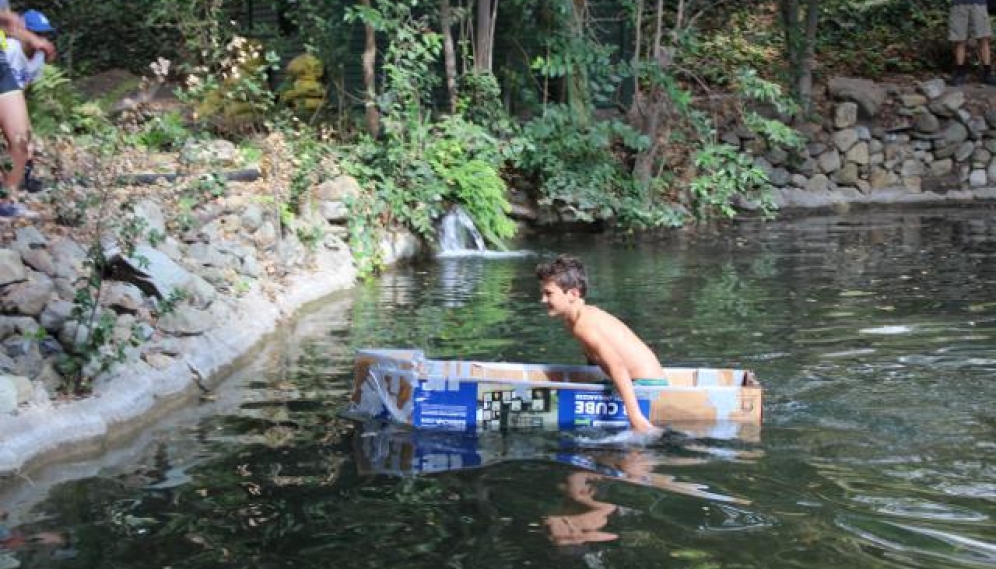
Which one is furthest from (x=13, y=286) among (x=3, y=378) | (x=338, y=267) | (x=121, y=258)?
(x=338, y=267)

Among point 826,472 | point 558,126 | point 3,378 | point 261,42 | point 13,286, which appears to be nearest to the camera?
point 826,472

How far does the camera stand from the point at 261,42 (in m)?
20.8

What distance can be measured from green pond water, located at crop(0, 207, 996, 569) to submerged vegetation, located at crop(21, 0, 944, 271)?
4.60m

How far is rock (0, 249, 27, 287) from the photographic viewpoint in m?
8.87

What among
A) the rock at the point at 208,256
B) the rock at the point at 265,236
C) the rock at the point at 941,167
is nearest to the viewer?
the rock at the point at 208,256

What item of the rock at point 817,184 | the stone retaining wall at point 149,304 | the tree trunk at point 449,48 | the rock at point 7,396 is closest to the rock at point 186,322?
the stone retaining wall at point 149,304

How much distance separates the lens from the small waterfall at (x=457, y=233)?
16.5 metres

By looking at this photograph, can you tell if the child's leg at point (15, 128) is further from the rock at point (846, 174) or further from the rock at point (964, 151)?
the rock at point (964, 151)

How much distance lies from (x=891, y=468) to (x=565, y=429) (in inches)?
76.9

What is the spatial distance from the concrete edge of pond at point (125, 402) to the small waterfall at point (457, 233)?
5.01 meters

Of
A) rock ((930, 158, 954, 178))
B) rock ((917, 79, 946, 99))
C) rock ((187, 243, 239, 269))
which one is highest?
rock ((917, 79, 946, 99))

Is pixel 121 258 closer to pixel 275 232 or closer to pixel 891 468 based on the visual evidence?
pixel 275 232

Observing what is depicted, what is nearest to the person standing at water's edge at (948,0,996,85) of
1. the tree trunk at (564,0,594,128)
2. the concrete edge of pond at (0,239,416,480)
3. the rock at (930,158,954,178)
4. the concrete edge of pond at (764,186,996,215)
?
the rock at (930,158,954,178)

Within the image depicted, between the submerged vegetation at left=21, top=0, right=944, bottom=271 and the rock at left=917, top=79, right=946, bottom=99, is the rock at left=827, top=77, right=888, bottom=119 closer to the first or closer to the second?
the submerged vegetation at left=21, top=0, right=944, bottom=271
